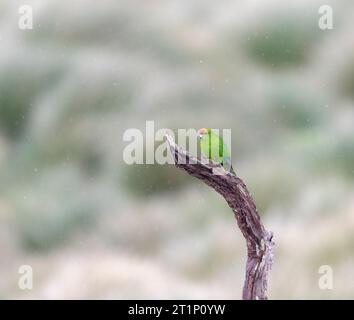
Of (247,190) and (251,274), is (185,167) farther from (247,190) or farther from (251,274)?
(251,274)

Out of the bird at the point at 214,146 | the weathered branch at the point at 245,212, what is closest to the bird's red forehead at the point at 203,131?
the bird at the point at 214,146

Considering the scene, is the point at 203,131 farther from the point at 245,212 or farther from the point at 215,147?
the point at 245,212

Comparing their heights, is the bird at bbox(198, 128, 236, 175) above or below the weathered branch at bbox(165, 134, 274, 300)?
above

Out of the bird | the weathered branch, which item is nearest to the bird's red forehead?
the bird

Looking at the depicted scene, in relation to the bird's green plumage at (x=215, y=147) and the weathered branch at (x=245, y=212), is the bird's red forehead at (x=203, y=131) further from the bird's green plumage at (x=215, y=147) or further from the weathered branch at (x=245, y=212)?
the weathered branch at (x=245, y=212)

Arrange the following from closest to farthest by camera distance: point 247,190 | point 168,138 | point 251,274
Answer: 1. point 168,138
2. point 247,190
3. point 251,274

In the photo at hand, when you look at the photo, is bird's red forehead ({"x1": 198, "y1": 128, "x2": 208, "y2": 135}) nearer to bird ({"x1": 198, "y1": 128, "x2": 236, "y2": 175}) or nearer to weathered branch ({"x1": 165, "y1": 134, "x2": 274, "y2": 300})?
bird ({"x1": 198, "y1": 128, "x2": 236, "y2": 175})

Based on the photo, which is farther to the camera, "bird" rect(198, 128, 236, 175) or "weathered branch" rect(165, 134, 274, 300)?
"bird" rect(198, 128, 236, 175)
